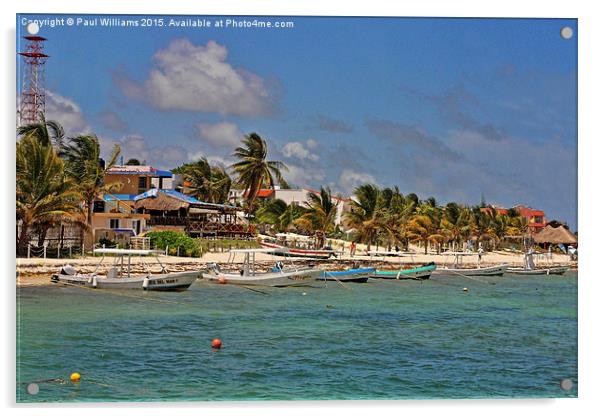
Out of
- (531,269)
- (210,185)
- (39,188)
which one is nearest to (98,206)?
(39,188)

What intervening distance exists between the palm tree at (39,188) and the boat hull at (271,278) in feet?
18.4

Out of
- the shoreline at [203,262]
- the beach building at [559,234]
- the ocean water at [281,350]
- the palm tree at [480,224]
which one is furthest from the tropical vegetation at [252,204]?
the ocean water at [281,350]

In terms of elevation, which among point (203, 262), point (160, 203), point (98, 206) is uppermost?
point (160, 203)

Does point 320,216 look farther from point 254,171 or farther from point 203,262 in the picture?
point 203,262

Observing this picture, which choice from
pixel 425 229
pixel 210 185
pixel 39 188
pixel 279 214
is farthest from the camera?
pixel 279 214

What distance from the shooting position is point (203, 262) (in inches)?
1063

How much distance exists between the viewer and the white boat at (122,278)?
19683 mm

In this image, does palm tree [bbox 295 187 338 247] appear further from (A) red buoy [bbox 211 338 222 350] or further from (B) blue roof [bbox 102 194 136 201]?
(A) red buoy [bbox 211 338 222 350]

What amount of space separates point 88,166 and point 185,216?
12.2 metres

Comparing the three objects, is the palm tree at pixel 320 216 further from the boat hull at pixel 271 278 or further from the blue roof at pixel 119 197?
the blue roof at pixel 119 197

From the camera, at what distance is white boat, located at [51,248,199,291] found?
1968cm

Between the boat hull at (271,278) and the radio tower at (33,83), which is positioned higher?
the radio tower at (33,83)

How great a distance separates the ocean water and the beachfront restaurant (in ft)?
30.2
